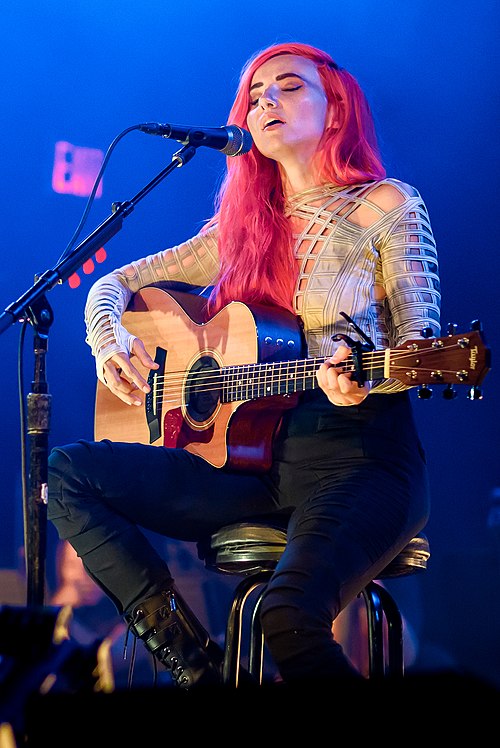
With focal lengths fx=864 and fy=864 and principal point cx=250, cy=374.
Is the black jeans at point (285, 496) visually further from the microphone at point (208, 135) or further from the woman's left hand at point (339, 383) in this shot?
the microphone at point (208, 135)

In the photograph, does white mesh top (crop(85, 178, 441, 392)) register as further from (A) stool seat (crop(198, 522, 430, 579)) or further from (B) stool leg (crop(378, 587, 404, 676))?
(B) stool leg (crop(378, 587, 404, 676))

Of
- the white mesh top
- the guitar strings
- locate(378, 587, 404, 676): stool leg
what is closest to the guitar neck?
the guitar strings

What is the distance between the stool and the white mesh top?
0.40m

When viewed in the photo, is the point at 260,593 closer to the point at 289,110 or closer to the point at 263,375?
the point at 263,375

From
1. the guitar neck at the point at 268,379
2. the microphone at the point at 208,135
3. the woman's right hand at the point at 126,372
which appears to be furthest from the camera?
the woman's right hand at the point at 126,372

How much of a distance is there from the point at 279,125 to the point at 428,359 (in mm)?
969

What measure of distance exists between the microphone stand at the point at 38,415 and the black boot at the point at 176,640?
0.24m

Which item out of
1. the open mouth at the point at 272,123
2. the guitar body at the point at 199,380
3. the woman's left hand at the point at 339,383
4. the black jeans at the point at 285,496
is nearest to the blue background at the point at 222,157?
the open mouth at the point at 272,123

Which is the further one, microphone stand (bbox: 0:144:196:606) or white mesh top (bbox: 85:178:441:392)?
white mesh top (bbox: 85:178:441:392)

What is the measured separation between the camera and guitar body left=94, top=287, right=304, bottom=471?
2145 mm

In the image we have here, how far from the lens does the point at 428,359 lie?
182cm

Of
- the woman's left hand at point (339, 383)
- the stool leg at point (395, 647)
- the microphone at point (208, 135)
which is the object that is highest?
the microphone at point (208, 135)

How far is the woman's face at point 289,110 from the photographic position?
2449mm

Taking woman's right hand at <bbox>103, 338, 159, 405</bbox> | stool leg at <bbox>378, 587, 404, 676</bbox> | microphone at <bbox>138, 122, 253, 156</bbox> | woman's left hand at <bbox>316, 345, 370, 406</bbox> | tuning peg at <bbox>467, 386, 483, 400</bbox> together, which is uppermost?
microphone at <bbox>138, 122, 253, 156</bbox>
